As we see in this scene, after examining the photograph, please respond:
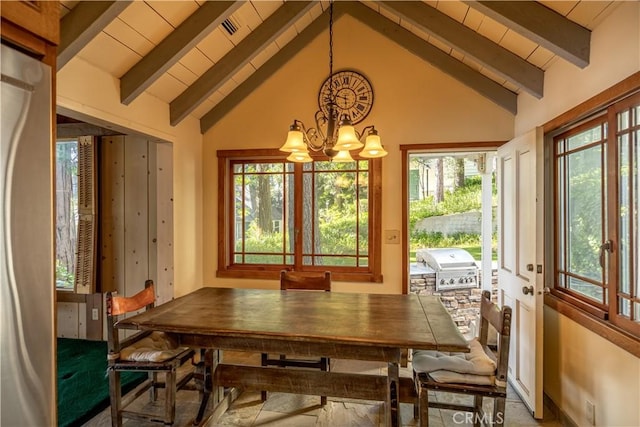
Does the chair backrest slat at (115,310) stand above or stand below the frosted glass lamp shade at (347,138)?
below

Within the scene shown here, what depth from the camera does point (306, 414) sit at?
2369 millimetres

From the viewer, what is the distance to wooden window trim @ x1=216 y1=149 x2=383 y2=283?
3410 mm

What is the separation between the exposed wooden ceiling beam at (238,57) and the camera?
2.85 metres

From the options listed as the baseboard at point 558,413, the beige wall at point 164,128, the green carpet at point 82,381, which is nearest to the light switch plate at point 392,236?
the baseboard at point 558,413

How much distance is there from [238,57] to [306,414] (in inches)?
117

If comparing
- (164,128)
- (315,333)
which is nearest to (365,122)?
(164,128)

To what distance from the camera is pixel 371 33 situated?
339cm

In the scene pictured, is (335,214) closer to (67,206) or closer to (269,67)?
(269,67)

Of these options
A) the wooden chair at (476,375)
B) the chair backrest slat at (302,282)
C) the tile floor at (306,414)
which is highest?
the chair backrest slat at (302,282)

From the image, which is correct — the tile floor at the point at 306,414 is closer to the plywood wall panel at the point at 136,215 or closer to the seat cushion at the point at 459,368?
the seat cushion at the point at 459,368

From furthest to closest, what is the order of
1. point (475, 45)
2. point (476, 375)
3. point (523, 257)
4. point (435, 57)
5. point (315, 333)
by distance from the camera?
point (435, 57)
point (475, 45)
point (523, 257)
point (476, 375)
point (315, 333)

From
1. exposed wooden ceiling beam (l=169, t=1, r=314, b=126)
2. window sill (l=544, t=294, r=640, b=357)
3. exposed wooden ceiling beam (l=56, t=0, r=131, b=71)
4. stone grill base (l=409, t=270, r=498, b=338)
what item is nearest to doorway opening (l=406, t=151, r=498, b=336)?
stone grill base (l=409, t=270, r=498, b=338)

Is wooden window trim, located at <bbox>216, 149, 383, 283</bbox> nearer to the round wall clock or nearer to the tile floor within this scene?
the round wall clock

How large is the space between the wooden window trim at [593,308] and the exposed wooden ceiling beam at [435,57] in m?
0.78
